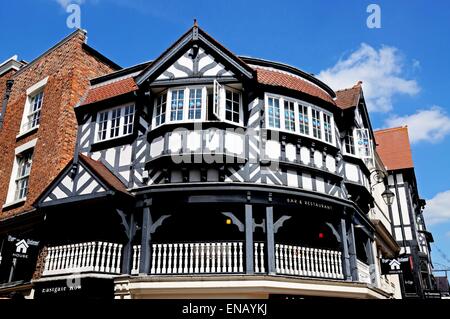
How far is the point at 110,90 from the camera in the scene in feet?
48.4

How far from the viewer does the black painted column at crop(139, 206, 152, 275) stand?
11367 millimetres

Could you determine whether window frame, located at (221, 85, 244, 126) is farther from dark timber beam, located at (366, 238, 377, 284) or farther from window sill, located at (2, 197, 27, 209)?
window sill, located at (2, 197, 27, 209)

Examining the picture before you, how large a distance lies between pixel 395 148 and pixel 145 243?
819 inches

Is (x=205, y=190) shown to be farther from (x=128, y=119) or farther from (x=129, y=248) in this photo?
(x=128, y=119)

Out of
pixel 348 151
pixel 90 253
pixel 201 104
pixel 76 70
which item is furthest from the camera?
pixel 76 70

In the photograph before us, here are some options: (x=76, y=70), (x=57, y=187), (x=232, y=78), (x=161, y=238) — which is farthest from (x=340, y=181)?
(x=76, y=70)

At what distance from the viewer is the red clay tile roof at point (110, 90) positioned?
558 inches

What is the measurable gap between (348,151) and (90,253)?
9.37 meters

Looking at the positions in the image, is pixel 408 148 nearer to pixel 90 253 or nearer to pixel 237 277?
pixel 237 277

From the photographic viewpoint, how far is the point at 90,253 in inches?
462

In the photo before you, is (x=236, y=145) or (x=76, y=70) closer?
(x=236, y=145)

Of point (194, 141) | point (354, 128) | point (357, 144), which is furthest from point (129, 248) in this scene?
point (354, 128)

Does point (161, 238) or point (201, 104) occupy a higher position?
point (201, 104)

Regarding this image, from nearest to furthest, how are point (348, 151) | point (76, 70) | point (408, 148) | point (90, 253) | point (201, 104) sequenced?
point (90, 253) < point (201, 104) < point (348, 151) < point (76, 70) < point (408, 148)
